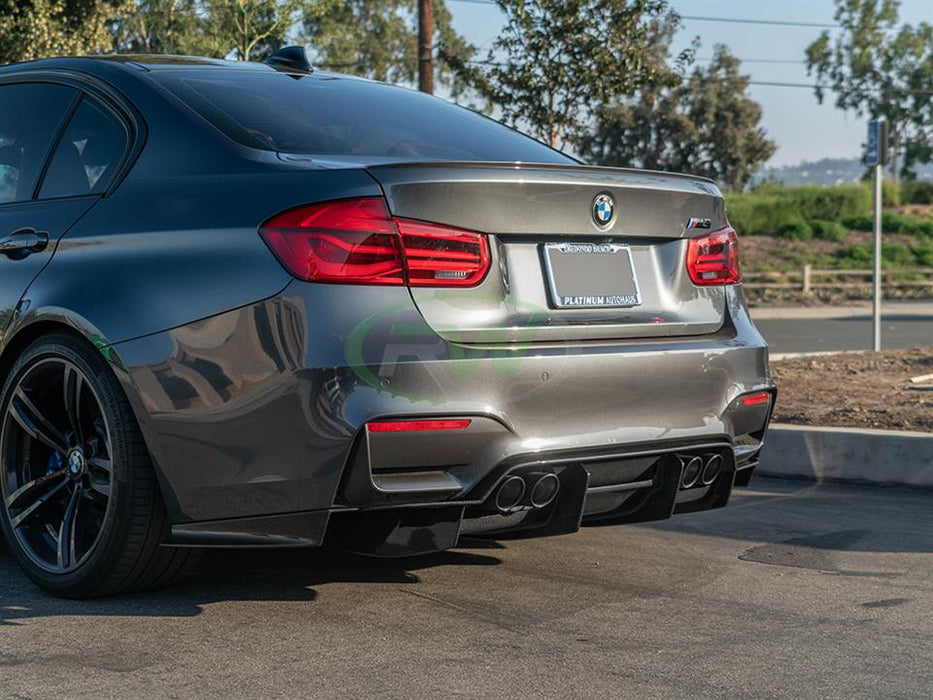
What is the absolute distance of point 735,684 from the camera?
3.53 meters

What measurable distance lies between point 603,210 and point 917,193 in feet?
170

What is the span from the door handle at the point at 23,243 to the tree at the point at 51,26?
22.6m

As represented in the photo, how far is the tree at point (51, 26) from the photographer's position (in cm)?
2650

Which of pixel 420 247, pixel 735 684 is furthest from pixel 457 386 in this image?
pixel 735 684

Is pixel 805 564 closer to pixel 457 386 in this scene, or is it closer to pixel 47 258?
pixel 457 386

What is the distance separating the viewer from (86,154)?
4.66 m

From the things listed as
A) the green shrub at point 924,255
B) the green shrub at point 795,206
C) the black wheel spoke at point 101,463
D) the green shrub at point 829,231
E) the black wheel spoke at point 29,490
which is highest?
the black wheel spoke at point 101,463

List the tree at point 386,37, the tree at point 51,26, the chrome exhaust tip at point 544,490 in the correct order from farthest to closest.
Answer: the tree at point 386,37 < the tree at point 51,26 < the chrome exhaust tip at point 544,490

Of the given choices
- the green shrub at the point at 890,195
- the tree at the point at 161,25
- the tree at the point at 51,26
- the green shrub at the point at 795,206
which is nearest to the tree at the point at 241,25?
the tree at the point at 161,25

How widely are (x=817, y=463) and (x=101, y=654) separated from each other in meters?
4.56

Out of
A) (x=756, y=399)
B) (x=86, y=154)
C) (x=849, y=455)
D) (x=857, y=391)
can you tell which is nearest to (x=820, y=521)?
(x=849, y=455)

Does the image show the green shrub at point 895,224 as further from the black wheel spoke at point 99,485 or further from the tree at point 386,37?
the black wheel spoke at point 99,485

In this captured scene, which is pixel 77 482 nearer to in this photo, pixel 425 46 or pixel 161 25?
pixel 425 46

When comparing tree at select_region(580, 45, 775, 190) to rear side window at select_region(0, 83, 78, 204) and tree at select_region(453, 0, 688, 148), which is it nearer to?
tree at select_region(453, 0, 688, 148)
